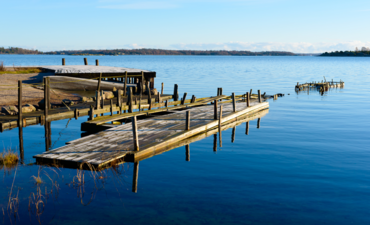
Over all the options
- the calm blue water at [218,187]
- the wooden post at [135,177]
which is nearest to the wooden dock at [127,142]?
the wooden post at [135,177]

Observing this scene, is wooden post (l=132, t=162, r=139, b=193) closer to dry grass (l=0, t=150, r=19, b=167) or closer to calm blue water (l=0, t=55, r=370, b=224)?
calm blue water (l=0, t=55, r=370, b=224)

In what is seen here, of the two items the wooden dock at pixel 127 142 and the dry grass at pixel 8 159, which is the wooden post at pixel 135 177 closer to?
the wooden dock at pixel 127 142

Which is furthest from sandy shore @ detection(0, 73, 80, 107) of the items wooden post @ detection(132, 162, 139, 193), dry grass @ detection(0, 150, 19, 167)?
wooden post @ detection(132, 162, 139, 193)

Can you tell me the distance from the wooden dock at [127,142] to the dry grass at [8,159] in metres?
1.50

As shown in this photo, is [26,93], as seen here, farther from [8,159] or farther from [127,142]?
[127,142]

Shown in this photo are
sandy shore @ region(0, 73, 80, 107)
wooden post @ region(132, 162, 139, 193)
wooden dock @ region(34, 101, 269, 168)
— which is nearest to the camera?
wooden post @ region(132, 162, 139, 193)

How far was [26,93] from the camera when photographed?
87.7ft

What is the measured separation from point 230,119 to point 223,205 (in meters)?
11.7

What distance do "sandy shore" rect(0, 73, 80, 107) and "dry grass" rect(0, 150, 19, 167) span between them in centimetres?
725

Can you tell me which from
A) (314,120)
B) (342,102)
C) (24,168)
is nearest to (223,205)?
(24,168)

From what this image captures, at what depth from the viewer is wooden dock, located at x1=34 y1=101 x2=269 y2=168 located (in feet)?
39.2

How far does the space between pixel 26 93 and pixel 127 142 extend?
16.3 metres

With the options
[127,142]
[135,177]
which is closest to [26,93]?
[127,142]

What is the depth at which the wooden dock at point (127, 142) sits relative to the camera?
471 inches
